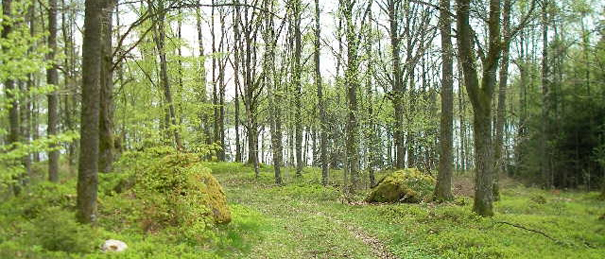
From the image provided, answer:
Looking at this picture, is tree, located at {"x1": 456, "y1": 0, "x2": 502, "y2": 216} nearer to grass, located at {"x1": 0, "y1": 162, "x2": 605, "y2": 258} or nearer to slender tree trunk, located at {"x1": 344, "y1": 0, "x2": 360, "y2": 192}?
grass, located at {"x1": 0, "y1": 162, "x2": 605, "y2": 258}

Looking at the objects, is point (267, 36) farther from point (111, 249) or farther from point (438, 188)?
point (111, 249)

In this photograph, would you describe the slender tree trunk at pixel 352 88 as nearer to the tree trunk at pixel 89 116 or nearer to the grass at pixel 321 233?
the grass at pixel 321 233

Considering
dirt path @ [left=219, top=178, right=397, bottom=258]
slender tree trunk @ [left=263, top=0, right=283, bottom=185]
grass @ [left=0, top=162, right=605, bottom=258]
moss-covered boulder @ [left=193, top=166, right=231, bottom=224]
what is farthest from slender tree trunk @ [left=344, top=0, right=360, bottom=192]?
moss-covered boulder @ [left=193, top=166, right=231, bottom=224]

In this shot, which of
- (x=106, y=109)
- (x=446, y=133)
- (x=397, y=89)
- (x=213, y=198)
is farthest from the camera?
(x=397, y=89)

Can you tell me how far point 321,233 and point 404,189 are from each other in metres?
6.89

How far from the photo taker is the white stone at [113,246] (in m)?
6.64

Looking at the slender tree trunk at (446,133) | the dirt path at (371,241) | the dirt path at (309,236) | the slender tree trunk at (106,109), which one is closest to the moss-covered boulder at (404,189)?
the slender tree trunk at (446,133)

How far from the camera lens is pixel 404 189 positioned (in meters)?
17.3

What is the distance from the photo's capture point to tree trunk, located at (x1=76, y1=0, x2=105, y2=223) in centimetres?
745

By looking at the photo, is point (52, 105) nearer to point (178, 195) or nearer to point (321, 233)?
point (178, 195)

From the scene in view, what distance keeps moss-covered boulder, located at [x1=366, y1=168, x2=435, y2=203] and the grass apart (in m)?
1.27

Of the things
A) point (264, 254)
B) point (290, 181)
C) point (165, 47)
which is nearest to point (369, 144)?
point (290, 181)

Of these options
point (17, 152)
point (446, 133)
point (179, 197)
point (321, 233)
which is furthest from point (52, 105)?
point (446, 133)

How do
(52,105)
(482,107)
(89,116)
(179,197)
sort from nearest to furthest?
(89,116) → (179,197) → (482,107) → (52,105)
